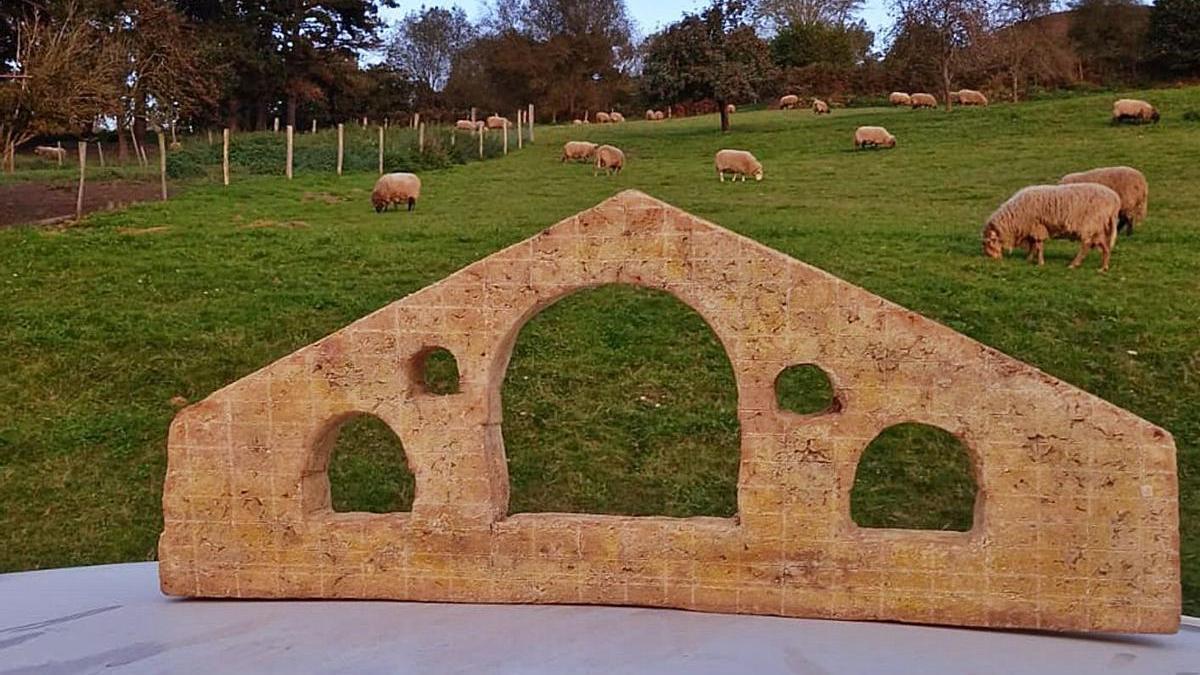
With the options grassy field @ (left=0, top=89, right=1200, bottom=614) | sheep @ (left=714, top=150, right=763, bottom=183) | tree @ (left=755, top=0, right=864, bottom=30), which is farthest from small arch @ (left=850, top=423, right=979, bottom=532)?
tree @ (left=755, top=0, right=864, bottom=30)

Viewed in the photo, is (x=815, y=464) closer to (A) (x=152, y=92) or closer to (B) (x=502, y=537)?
(B) (x=502, y=537)

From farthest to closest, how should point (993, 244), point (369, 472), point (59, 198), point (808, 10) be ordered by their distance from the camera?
point (808, 10)
point (59, 198)
point (993, 244)
point (369, 472)

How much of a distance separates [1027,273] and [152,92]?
2539 cm

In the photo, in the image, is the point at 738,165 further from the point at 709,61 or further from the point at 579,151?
the point at 709,61

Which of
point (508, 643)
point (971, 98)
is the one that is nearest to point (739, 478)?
point (508, 643)

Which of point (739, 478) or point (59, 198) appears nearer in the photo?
point (739, 478)

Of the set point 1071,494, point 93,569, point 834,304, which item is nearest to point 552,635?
point 834,304

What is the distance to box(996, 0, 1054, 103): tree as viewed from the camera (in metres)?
39.6

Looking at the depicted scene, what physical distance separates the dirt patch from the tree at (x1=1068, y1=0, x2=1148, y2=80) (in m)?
38.5

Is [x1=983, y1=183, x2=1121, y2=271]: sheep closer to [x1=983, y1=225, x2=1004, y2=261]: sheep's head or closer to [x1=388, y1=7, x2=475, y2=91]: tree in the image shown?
[x1=983, y1=225, x2=1004, y2=261]: sheep's head

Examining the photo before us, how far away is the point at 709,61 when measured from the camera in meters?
34.2

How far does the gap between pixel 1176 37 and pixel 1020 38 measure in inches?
283

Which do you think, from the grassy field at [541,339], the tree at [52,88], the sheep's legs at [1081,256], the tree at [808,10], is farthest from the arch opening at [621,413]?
the tree at [808,10]

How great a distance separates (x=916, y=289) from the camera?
13.3m
